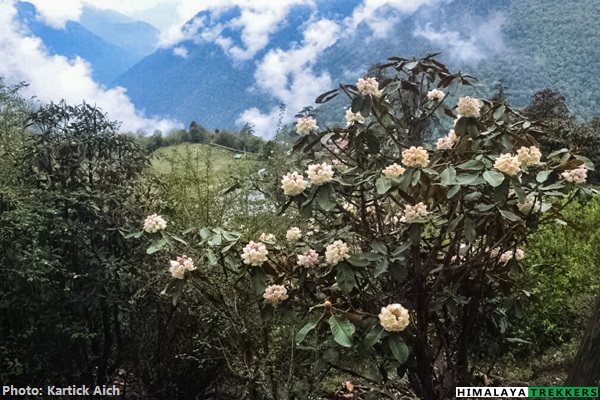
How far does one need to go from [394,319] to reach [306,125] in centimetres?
105

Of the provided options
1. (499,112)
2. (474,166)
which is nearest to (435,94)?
(499,112)

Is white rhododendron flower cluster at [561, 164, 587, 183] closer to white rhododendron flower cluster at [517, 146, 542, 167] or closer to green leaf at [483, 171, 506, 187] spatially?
white rhododendron flower cluster at [517, 146, 542, 167]

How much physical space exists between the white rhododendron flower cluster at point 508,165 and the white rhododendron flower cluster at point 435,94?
A: 86cm

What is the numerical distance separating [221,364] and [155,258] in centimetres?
78

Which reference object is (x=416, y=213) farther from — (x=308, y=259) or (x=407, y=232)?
(x=308, y=259)

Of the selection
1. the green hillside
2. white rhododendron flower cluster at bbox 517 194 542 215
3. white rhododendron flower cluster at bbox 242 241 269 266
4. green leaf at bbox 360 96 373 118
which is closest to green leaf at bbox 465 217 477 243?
white rhododendron flower cluster at bbox 517 194 542 215

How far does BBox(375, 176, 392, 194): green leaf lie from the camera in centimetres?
204

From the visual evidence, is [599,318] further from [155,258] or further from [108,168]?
[108,168]

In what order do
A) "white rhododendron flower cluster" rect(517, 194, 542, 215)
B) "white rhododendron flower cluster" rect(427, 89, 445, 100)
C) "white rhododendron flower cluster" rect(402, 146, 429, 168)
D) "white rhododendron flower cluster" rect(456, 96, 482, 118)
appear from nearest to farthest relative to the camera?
"white rhododendron flower cluster" rect(402, 146, 429, 168)
"white rhododendron flower cluster" rect(456, 96, 482, 118)
"white rhododendron flower cluster" rect(517, 194, 542, 215)
"white rhododendron flower cluster" rect(427, 89, 445, 100)

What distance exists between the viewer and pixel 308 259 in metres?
2.42

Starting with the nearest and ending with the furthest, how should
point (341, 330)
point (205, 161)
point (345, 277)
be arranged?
point (341, 330) < point (345, 277) < point (205, 161)

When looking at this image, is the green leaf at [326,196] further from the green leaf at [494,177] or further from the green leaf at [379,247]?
the green leaf at [494,177]

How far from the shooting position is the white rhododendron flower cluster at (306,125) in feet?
8.42

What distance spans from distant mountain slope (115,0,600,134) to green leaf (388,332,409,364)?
44413 millimetres
